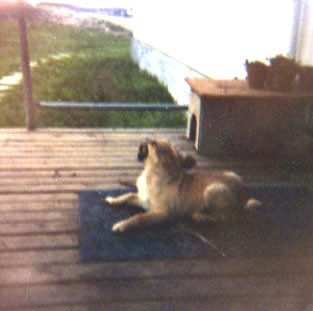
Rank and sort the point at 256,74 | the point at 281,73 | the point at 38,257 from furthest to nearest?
1. the point at 256,74
2. the point at 281,73
3. the point at 38,257

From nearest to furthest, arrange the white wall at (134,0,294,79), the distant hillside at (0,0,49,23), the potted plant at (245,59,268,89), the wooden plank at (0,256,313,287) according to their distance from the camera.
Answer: the wooden plank at (0,256,313,287) → the potted plant at (245,59,268,89) → the white wall at (134,0,294,79) → the distant hillside at (0,0,49,23)

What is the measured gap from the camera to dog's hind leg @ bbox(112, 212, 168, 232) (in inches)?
128

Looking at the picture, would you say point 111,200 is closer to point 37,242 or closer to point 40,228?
point 40,228

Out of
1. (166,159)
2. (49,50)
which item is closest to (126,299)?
(166,159)

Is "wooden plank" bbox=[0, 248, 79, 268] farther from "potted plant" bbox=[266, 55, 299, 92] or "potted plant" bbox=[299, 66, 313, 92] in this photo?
"potted plant" bbox=[299, 66, 313, 92]

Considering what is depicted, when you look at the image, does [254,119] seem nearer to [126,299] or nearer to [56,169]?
[56,169]

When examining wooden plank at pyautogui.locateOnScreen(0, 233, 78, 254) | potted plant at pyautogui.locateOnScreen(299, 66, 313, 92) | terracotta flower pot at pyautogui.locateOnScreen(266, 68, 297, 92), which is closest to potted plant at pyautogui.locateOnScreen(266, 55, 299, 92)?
terracotta flower pot at pyautogui.locateOnScreen(266, 68, 297, 92)

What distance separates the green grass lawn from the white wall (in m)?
1.20

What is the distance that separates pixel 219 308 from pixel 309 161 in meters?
3.03

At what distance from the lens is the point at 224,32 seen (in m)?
7.12

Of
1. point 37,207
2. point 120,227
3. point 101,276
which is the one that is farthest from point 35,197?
point 101,276

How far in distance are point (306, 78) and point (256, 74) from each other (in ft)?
1.96

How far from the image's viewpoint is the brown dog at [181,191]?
329 centimetres

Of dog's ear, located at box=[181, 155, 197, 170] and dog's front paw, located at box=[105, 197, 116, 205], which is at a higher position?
dog's ear, located at box=[181, 155, 197, 170]
